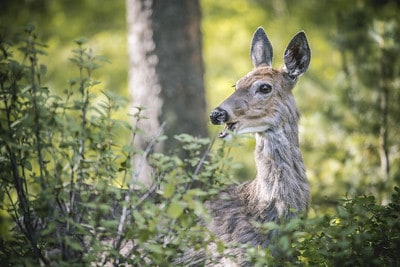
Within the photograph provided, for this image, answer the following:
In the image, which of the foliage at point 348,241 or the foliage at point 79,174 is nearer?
the foliage at point 79,174

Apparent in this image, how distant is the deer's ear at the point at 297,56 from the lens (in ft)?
18.6

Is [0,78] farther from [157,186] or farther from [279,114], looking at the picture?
[279,114]

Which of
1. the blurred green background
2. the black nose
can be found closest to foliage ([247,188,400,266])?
the blurred green background

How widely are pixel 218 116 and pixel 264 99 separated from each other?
1.94 ft

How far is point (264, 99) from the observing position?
5.42 metres

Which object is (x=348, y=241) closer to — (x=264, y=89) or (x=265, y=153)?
(x=265, y=153)

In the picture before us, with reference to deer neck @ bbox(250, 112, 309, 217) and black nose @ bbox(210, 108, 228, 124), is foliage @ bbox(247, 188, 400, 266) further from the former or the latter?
black nose @ bbox(210, 108, 228, 124)

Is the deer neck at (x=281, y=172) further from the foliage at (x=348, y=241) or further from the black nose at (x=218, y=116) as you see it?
the foliage at (x=348, y=241)

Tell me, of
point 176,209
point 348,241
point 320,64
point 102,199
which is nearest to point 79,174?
point 102,199

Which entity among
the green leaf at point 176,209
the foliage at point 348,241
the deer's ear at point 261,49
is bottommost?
the foliage at point 348,241

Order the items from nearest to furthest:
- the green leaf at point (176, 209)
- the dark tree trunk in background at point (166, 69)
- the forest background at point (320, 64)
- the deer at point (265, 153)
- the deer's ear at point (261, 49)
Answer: the green leaf at point (176, 209), the deer at point (265, 153), the deer's ear at point (261, 49), the dark tree trunk in background at point (166, 69), the forest background at point (320, 64)

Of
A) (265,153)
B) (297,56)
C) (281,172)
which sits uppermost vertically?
(297,56)

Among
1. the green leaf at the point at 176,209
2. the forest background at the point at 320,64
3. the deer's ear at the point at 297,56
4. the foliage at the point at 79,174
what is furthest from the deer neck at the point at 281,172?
the green leaf at the point at 176,209

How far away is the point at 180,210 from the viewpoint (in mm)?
3262
